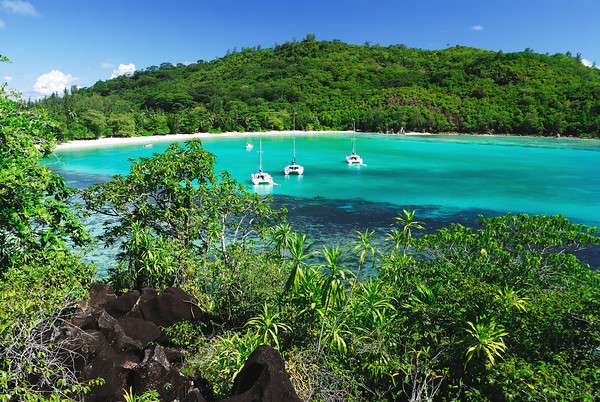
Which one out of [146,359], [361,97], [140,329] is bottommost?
[140,329]

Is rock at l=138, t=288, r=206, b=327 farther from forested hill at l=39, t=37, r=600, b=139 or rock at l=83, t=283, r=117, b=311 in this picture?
forested hill at l=39, t=37, r=600, b=139

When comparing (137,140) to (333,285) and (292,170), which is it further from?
(333,285)

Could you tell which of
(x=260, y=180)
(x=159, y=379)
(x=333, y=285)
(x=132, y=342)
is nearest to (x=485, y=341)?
(x=333, y=285)

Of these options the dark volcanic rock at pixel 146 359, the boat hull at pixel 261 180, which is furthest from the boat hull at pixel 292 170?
the dark volcanic rock at pixel 146 359

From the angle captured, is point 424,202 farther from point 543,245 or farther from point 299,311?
point 299,311

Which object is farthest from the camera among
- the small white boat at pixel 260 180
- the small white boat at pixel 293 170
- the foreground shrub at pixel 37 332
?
the small white boat at pixel 293 170

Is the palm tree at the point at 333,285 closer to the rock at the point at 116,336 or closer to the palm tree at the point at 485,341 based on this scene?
the palm tree at the point at 485,341

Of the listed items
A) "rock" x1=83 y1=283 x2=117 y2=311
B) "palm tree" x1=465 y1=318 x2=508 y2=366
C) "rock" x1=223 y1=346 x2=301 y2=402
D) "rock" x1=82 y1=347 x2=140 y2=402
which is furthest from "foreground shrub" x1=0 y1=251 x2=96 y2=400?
"palm tree" x1=465 y1=318 x2=508 y2=366

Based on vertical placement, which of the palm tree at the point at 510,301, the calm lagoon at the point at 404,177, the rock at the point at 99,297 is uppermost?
the palm tree at the point at 510,301
